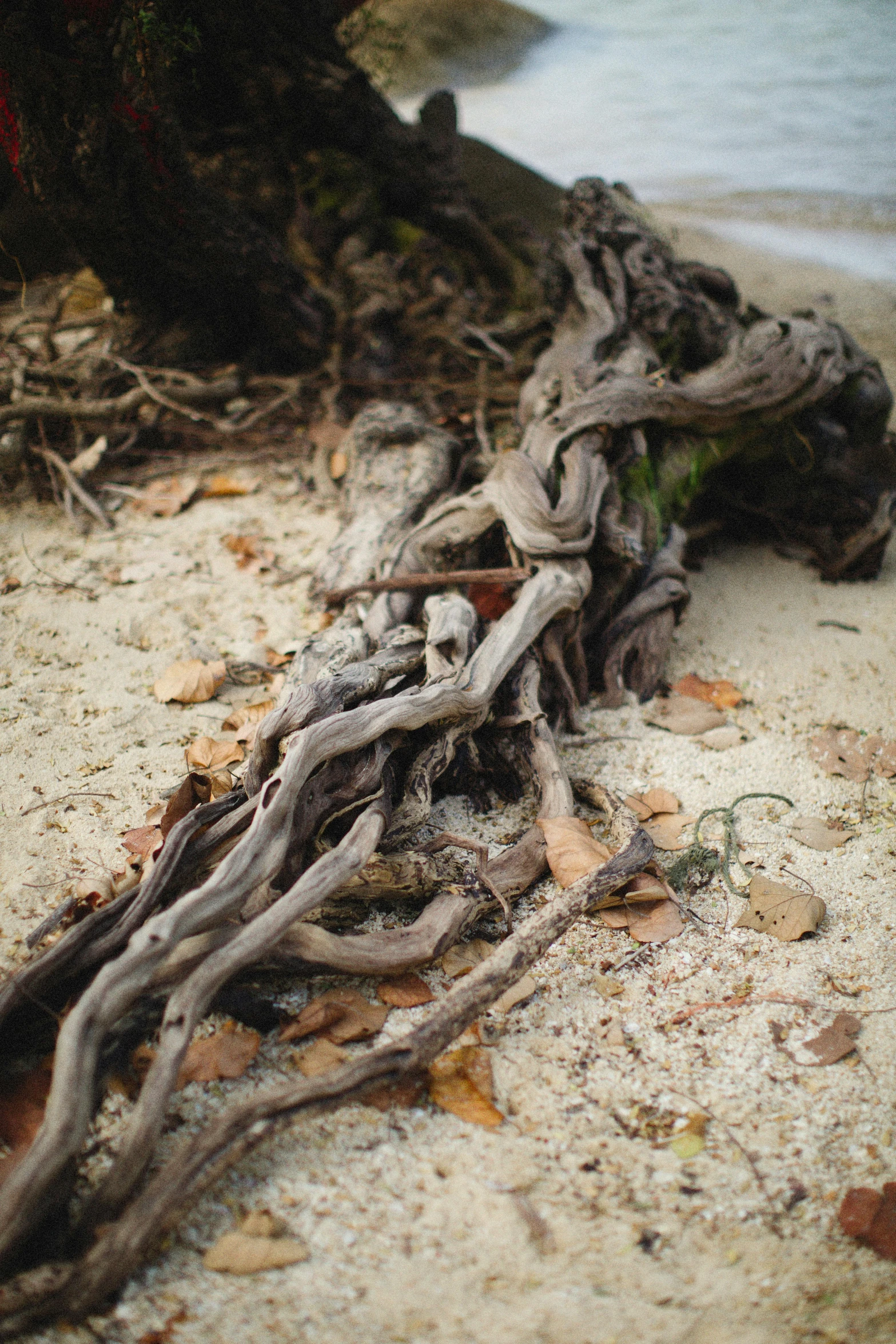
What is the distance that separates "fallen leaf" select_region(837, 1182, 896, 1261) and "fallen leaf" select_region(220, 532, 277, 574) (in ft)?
8.74

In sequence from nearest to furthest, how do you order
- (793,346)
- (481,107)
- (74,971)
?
1. (74,971)
2. (793,346)
3. (481,107)

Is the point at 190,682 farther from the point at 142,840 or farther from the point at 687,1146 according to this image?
the point at 687,1146

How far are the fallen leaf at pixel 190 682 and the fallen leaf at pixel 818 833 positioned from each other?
1.77 m

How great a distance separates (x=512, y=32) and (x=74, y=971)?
16.9 metres

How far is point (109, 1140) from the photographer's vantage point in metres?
1.36

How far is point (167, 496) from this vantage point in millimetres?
3572

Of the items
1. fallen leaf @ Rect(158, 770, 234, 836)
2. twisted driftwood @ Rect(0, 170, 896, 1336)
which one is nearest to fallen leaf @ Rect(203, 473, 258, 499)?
twisted driftwood @ Rect(0, 170, 896, 1336)

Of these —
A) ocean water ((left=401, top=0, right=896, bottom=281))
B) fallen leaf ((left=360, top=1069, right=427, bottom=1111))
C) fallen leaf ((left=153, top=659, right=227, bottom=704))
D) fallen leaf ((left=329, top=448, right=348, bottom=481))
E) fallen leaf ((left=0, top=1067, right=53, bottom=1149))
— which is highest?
ocean water ((left=401, top=0, right=896, bottom=281))

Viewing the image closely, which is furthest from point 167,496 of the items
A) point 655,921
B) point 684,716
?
point 655,921

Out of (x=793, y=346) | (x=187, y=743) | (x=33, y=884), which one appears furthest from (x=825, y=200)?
(x=33, y=884)

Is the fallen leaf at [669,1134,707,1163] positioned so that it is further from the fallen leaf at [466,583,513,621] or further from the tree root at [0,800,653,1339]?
the fallen leaf at [466,583,513,621]

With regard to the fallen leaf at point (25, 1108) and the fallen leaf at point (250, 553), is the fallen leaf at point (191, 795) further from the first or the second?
the fallen leaf at point (250, 553)

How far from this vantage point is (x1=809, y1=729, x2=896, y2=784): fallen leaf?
226 cm

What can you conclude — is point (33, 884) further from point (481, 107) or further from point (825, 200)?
point (481, 107)
